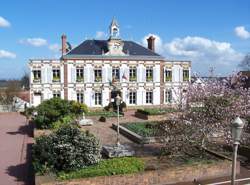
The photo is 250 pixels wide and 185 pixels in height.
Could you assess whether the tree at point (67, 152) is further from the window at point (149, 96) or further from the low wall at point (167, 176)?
the window at point (149, 96)

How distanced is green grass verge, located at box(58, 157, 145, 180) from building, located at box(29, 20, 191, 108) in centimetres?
2396

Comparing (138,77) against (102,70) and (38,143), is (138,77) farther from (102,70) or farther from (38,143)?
(38,143)

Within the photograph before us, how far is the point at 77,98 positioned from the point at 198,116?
24.1m

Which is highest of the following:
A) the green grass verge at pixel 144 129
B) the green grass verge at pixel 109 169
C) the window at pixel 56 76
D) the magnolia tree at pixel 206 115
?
the window at pixel 56 76

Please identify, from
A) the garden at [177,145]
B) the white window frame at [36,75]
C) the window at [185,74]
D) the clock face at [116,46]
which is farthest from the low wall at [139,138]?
the window at [185,74]

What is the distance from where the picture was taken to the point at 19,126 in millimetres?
26578

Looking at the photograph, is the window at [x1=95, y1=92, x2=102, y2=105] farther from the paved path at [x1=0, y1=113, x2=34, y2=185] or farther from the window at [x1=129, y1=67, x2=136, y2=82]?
the paved path at [x1=0, y1=113, x2=34, y2=185]

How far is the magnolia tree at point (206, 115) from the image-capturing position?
14.3 m

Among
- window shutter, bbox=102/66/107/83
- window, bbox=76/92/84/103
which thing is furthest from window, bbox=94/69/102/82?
window, bbox=76/92/84/103

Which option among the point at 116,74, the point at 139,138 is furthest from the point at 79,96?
the point at 139,138

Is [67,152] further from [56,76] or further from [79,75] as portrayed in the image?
[79,75]

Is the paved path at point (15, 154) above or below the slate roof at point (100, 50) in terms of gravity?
below

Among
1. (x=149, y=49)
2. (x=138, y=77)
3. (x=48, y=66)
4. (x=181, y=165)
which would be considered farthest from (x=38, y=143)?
(x=149, y=49)

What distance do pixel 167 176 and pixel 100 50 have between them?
87.9ft
